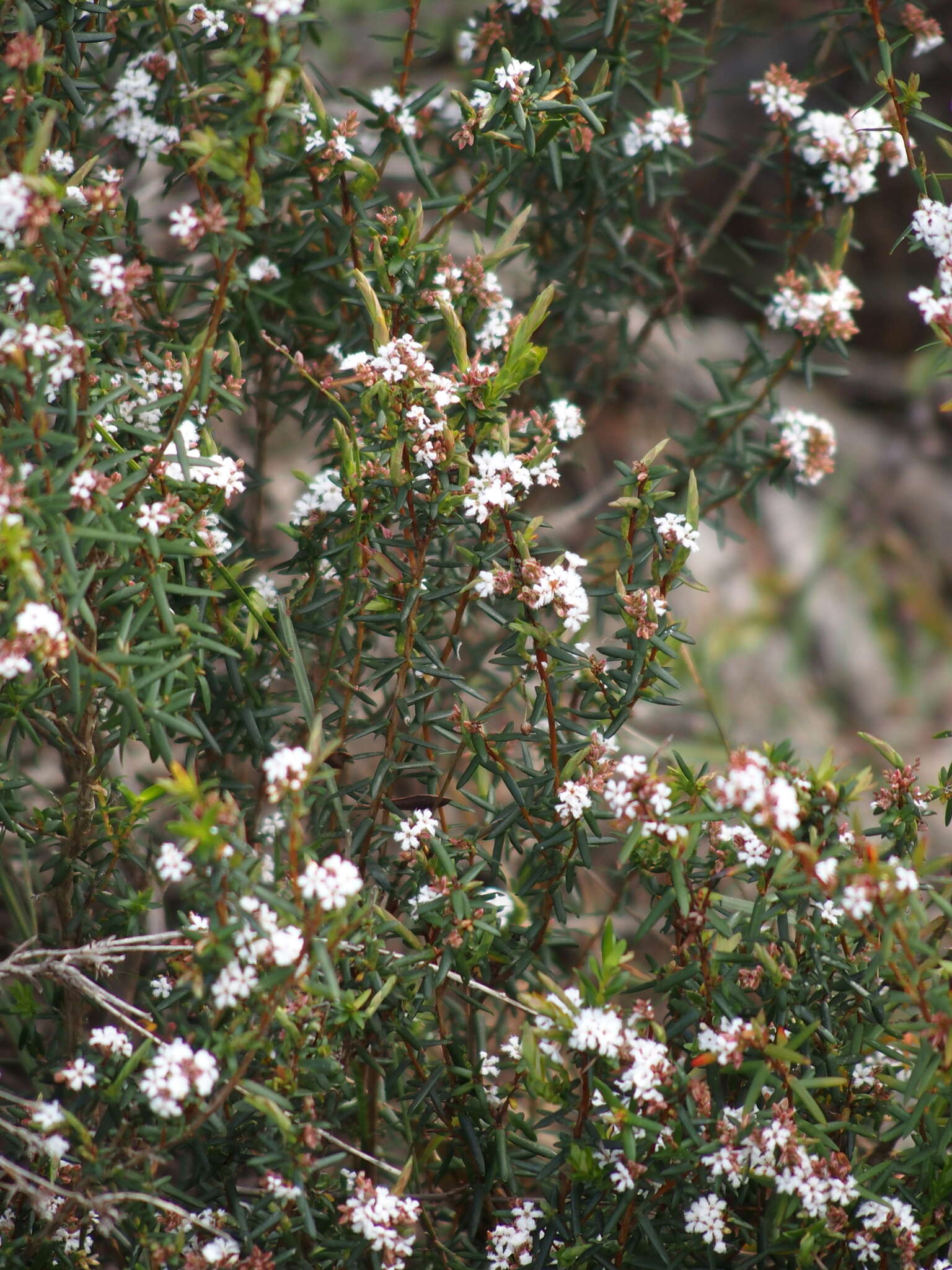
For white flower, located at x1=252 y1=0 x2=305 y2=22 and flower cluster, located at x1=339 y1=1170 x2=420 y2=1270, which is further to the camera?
flower cluster, located at x1=339 y1=1170 x2=420 y2=1270

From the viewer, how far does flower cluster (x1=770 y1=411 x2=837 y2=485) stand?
1800 millimetres

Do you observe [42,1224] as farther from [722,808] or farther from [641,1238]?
[722,808]

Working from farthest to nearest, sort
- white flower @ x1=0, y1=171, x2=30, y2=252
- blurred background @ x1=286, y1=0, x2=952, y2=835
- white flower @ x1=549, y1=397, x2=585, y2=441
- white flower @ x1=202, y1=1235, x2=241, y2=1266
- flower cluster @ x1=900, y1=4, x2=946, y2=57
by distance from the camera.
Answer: blurred background @ x1=286, y1=0, x2=952, y2=835
flower cluster @ x1=900, y1=4, x2=946, y2=57
white flower @ x1=549, y1=397, x2=585, y2=441
white flower @ x1=202, y1=1235, x2=241, y2=1266
white flower @ x1=0, y1=171, x2=30, y2=252

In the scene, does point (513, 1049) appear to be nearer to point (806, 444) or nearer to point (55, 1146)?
point (55, 1146)

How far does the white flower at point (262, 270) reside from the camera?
59.9 inches

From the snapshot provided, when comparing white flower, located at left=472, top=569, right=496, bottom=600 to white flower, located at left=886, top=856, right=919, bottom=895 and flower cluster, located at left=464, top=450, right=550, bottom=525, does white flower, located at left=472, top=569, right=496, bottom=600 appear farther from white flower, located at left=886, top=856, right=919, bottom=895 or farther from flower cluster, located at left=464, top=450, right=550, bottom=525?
white flower, located at left=886, top=856, right=919, bottom=895

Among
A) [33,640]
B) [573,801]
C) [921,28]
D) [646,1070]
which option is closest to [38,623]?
[33,640]

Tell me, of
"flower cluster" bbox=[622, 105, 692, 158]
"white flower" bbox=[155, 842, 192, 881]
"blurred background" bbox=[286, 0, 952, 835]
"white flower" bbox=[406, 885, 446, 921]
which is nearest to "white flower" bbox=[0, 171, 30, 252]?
"white flower" bbox=[155, 842, 192, 881]

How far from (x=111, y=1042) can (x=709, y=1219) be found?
0.69 meters

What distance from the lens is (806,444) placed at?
1842 mm

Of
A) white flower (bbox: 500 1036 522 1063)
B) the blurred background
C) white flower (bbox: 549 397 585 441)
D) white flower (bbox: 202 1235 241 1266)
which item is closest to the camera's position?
white flower (bbox: 202 1235 241 1266)

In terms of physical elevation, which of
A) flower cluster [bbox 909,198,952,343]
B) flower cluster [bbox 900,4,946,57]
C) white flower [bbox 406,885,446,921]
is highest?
flower cluster [bbox 900,4,946,57]

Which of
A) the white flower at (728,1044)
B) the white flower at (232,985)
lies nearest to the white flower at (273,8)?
the white flower at (232,985)

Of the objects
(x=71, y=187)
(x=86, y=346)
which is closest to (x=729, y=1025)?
(x=86, y=346)
